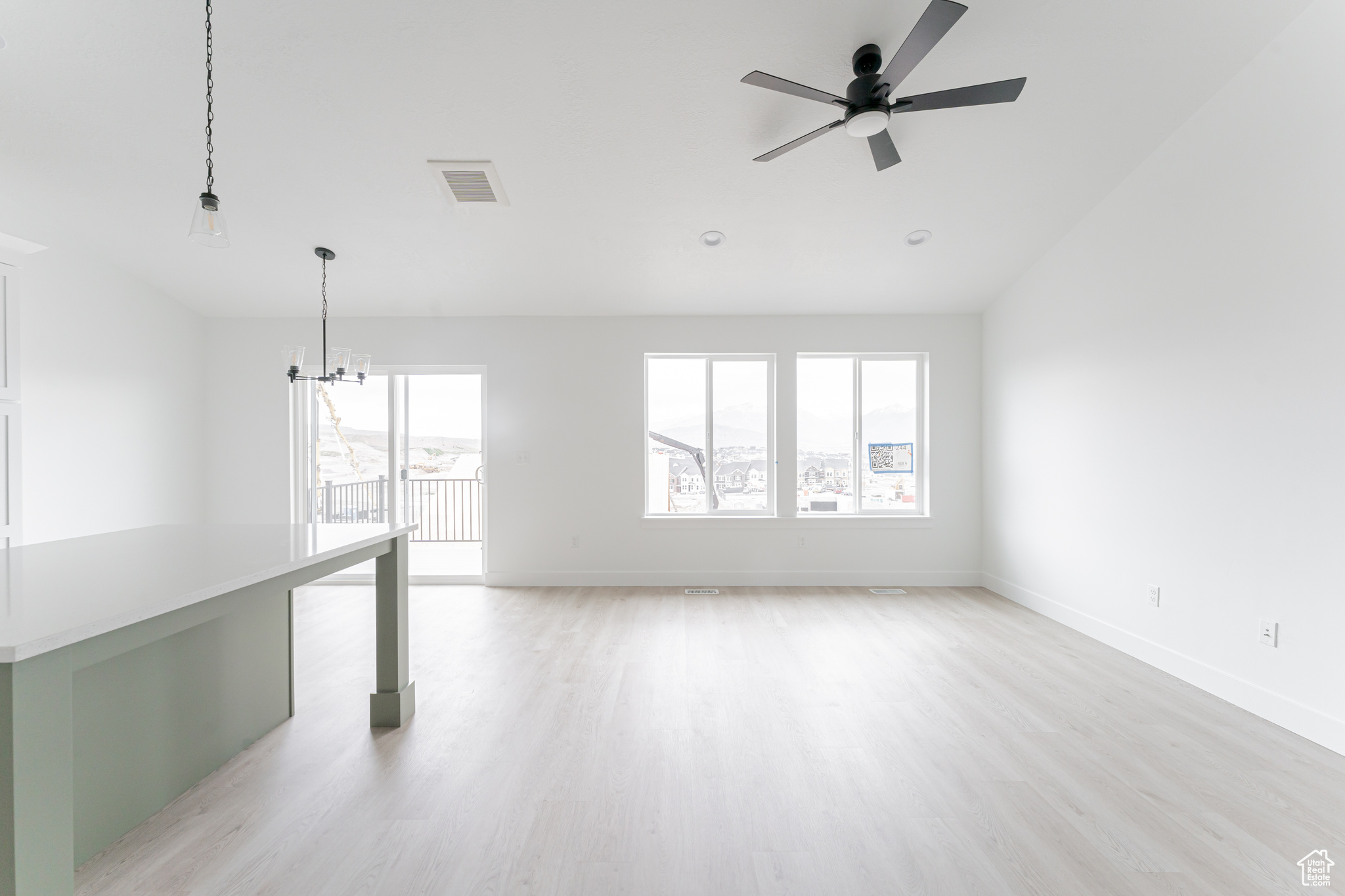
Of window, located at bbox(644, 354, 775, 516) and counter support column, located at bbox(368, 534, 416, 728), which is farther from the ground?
window, located at bbox(644, 354, 775, 516)

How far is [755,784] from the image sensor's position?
2.13 m

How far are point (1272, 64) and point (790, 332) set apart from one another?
10.4 feet

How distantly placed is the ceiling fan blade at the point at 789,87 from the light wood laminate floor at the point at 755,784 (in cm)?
262

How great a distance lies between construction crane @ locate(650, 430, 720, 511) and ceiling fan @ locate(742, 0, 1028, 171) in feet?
9.94

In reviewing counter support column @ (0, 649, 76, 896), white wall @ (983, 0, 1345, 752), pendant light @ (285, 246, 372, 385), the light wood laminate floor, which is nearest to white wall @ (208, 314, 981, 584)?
white wall @ (983, 0, 1345, 752)

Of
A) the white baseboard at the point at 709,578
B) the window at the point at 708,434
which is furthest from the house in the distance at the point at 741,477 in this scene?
the white baseboard at the point at 709,578

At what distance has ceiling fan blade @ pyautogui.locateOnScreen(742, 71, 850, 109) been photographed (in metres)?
2.19

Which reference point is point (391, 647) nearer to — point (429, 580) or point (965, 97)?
point (429, 580)

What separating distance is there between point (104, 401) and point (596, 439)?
3622mm

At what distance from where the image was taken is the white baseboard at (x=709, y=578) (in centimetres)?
513

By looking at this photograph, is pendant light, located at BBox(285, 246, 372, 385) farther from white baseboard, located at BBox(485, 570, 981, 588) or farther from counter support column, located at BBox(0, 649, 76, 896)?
counter support column, located at BBox(0, 649, 76, 896)

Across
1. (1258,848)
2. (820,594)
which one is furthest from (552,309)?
(1258,848)

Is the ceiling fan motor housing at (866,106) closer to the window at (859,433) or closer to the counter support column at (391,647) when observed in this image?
the counter support column at (391,647)

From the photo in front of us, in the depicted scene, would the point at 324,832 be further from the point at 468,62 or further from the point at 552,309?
the point at 552,309
